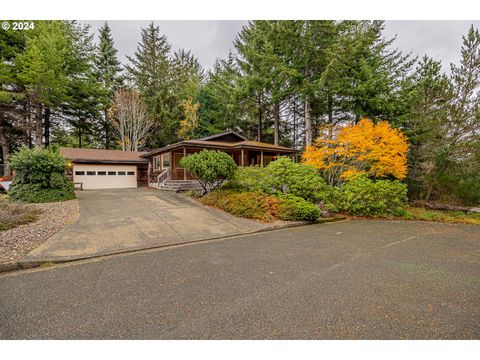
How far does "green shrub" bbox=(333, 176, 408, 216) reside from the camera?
8.46 m

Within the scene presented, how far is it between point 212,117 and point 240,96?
669 cm

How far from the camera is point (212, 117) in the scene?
936 inches

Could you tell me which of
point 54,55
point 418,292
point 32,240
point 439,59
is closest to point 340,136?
point 418,292

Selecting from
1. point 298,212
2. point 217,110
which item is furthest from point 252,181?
point 217,110

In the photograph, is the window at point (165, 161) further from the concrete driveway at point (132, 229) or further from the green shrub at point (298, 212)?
the green shrub at point (298, 212)

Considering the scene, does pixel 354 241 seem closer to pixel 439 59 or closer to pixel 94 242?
pixel 94 242

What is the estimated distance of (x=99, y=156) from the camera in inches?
656

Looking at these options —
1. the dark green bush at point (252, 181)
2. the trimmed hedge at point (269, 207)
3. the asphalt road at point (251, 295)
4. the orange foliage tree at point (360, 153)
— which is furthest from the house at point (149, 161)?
the asphalt road at point (251, 295)

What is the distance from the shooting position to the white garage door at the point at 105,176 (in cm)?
1553

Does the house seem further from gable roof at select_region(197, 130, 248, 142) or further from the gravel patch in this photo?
the gravel patch

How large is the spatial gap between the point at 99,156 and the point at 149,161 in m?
3.70

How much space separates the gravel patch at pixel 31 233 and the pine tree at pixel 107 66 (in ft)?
71.3

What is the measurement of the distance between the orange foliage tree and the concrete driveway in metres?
5.95

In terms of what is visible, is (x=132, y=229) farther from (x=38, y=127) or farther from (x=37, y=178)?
(x=38, y=127)
